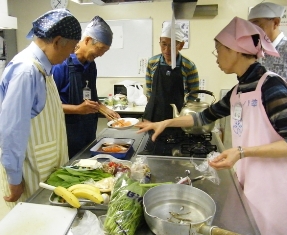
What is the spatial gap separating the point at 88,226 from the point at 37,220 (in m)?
0.18

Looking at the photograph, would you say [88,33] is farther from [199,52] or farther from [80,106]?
[199,52]

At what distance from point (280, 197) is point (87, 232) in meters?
0.77

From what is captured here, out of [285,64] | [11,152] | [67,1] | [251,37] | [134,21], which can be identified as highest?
[67,1]

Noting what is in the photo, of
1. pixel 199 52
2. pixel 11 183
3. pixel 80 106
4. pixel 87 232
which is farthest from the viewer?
pixel 199 52

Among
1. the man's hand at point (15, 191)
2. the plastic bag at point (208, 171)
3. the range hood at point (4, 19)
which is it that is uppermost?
the range hood at point (4, 19)

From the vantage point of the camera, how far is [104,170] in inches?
45.8

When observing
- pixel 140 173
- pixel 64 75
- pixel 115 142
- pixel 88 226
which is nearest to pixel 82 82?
pixel 64 75

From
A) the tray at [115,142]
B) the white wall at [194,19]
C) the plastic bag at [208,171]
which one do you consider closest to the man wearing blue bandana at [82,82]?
the tray at [115,142]

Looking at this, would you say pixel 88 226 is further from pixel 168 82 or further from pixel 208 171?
pixel 168 82

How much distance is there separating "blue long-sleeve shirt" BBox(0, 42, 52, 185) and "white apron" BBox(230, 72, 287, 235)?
0.93 meters

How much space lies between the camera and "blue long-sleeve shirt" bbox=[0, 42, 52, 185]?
1.03m

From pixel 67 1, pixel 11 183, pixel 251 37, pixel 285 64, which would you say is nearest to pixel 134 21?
pixel 67 1

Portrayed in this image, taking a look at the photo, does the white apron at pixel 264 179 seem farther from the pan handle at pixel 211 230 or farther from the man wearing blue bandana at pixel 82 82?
the man wearing blue bandana at pixel 82 82

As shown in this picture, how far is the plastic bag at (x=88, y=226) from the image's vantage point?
0.78m
